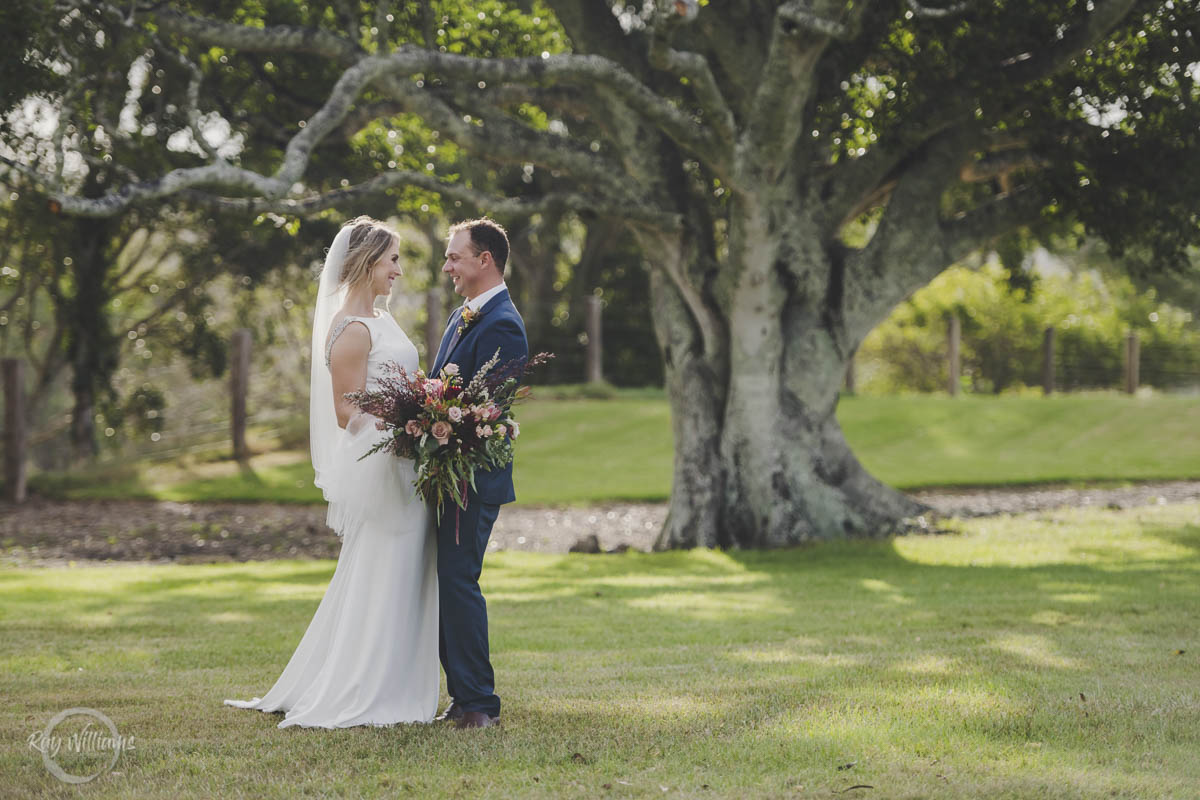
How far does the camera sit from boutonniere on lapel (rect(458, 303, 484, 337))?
230 inches

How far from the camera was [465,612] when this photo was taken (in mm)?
5652

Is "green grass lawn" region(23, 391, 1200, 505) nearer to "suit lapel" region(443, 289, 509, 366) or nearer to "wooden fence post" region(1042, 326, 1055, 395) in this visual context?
"wooden fence post" region(1042, 326, 1055, 395)

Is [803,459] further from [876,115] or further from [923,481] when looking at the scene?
[923,481]

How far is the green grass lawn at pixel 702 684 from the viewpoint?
4672 mm

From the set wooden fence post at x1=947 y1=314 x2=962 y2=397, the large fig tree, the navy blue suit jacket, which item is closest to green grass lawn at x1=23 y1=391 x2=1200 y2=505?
wooden fence post at x1=947 y1=314 x2=962 y2=397

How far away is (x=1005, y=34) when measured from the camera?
39.0 ft

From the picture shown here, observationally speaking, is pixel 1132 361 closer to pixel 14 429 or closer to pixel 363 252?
pixel 14 429

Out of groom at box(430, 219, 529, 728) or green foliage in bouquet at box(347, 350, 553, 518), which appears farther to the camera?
groom at box(430, 219, 529, 728)

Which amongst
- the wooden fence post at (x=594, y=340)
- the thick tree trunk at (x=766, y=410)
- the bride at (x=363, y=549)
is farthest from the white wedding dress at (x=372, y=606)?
the wooden fence post at (x=594, y=340)

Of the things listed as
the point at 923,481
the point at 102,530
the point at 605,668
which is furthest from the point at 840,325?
the point at 102,530

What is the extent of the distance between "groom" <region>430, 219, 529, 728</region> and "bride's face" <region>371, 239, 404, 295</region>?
11.3 inches

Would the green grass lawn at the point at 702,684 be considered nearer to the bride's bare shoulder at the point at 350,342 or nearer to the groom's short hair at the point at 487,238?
the bride's bare shoulder at the point at 350,342

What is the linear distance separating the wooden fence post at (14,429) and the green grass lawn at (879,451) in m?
0.71

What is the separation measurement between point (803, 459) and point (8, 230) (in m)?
16.9
